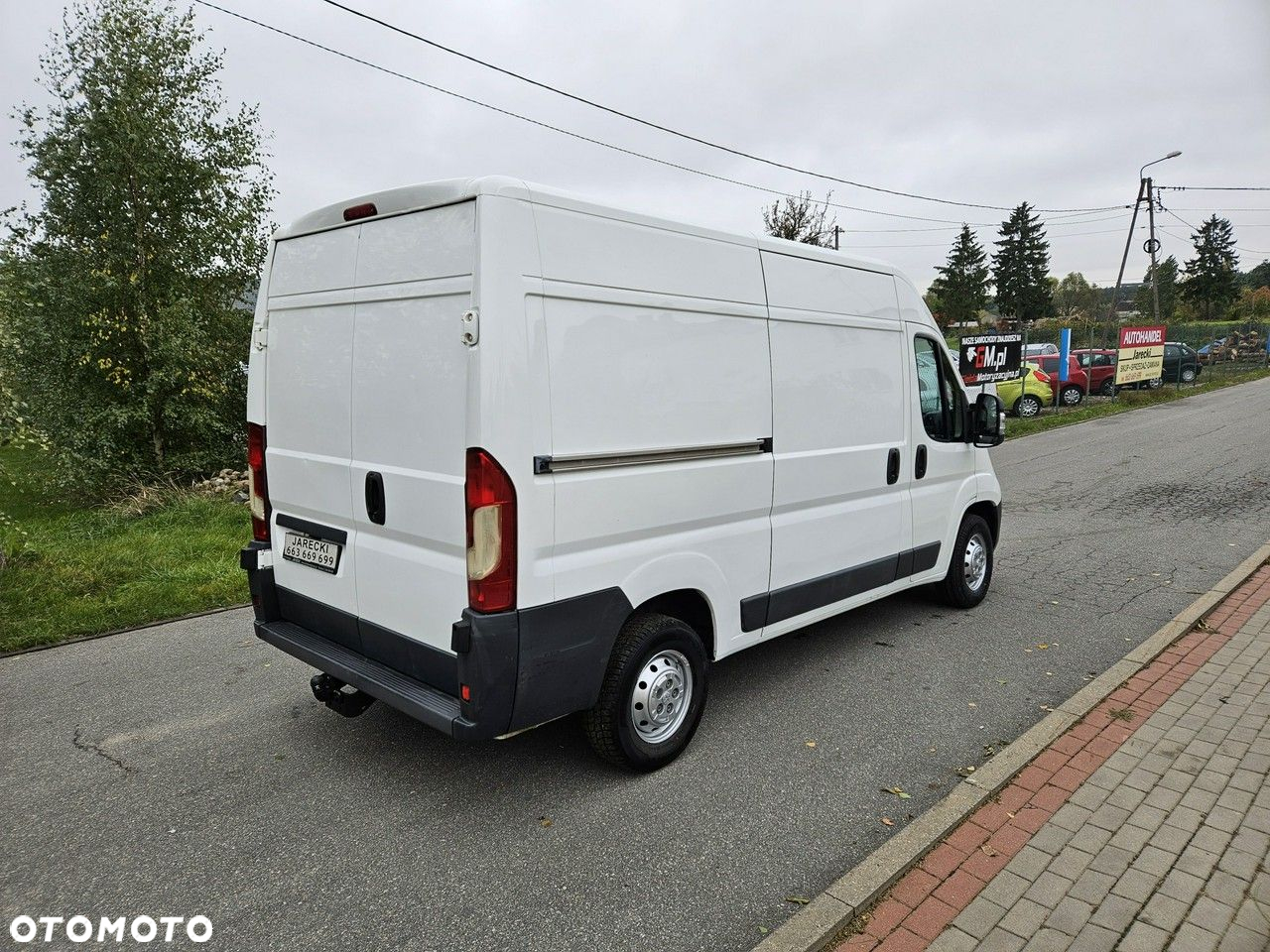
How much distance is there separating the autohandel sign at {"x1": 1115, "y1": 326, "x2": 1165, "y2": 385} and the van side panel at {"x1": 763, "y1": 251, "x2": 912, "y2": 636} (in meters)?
21.1

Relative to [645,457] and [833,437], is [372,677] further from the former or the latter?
[833,437]

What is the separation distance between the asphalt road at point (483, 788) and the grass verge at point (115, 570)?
0.38 m

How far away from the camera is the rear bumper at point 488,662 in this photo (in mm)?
2883

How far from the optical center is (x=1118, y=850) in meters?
2.94

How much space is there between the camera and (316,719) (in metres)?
4.12

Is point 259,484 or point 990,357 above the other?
point 990,357

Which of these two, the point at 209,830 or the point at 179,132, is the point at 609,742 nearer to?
the point at 209,830

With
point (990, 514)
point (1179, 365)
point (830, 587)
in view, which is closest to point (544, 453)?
point (830, 587)

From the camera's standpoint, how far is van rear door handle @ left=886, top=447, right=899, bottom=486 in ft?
15.6

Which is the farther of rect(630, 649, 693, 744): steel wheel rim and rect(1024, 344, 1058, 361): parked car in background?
rect(1024, 344, 1058, 361): parked car in background

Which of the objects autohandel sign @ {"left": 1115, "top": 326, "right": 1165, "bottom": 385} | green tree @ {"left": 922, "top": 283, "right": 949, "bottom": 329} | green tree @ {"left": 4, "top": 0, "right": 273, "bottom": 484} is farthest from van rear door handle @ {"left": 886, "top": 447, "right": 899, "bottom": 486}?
green tree @ {"left": 922, "top": 283, "right": 949, "bottom": 329}

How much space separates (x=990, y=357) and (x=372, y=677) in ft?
49.2

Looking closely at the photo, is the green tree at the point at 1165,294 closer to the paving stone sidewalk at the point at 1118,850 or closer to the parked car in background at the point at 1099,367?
the parked car in background at the point at 1099,367

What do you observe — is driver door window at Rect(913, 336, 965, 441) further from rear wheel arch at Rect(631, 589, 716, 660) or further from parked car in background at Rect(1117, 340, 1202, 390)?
parked car in background at Rect(1117, 340, 1202, 390)
